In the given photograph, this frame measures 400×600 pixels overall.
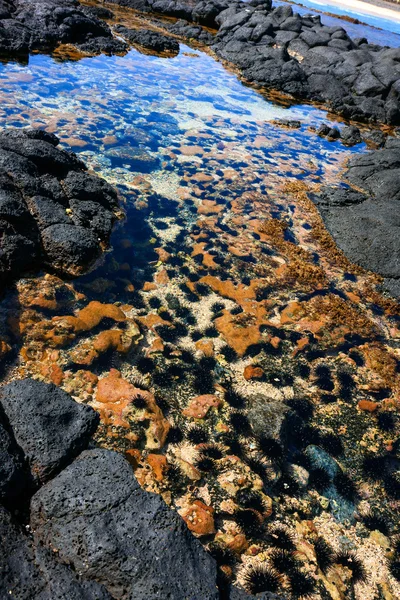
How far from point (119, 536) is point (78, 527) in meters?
0.38

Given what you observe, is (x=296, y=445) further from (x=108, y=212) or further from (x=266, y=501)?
(x=108, y=212)

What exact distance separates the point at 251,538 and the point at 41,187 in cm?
777

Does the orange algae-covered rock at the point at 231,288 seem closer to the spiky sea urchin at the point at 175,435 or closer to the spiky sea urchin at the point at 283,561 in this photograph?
the spiky sea urchin at the point at 175,435

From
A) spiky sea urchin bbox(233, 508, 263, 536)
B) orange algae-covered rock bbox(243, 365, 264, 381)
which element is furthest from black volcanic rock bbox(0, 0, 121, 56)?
spiky sea urchin bbox(233, 508, 263, 536)

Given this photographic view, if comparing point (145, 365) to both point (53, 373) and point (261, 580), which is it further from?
point (261, 580)

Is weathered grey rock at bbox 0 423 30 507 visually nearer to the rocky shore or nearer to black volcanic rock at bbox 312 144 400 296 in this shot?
the rocky shore

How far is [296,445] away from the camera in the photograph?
592 centimetres

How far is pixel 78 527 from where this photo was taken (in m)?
3.46

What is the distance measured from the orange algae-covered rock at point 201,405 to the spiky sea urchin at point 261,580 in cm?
212

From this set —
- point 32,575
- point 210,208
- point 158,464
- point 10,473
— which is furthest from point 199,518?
point 210,208

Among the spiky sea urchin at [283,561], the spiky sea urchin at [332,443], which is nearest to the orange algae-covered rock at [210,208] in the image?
the spiky sea urchin at [332,443]

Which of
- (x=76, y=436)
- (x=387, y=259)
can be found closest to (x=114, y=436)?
(x=76, y=436)

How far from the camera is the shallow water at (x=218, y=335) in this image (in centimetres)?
531

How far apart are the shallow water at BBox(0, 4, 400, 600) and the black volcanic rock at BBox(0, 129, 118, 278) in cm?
46
